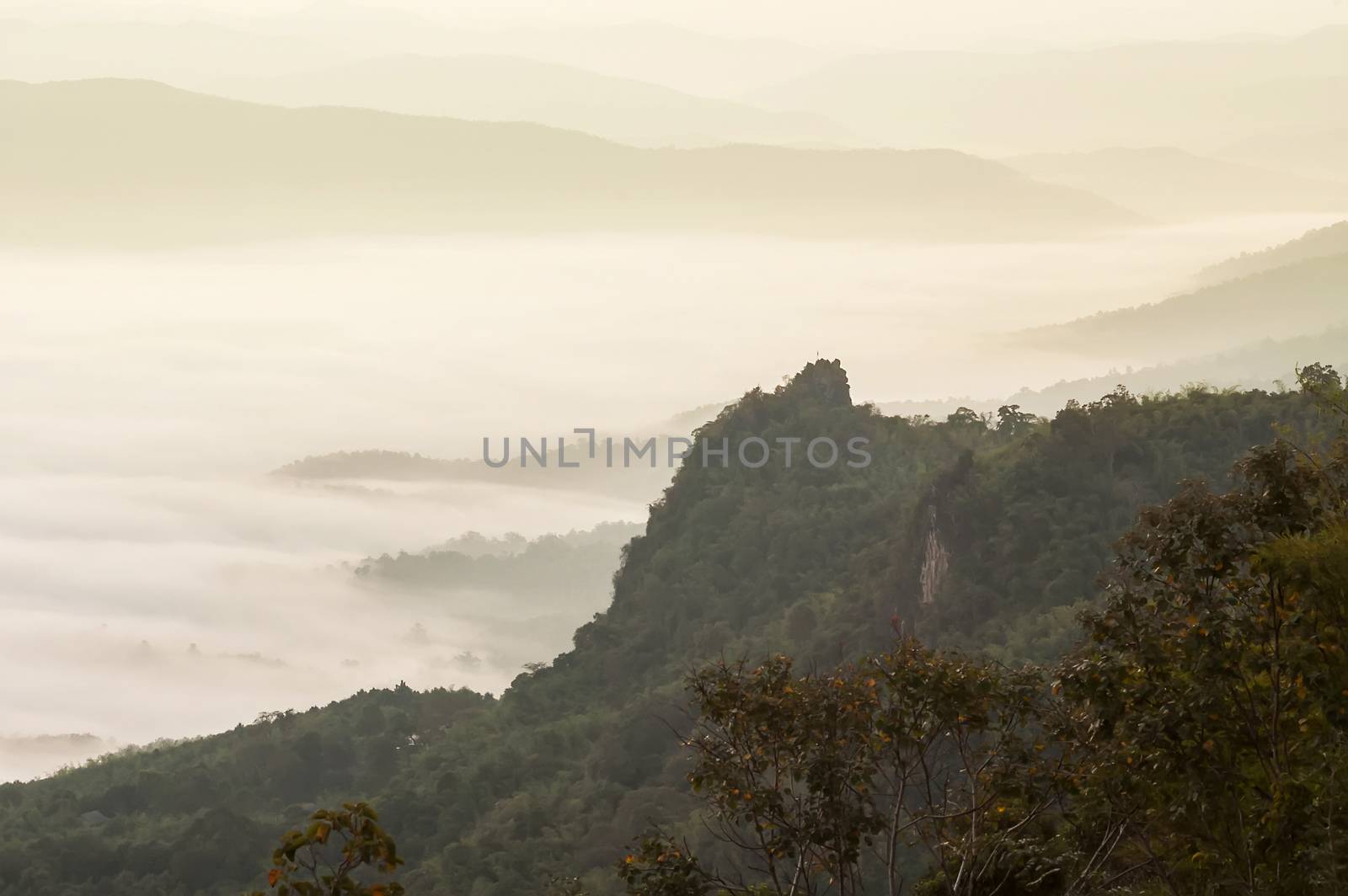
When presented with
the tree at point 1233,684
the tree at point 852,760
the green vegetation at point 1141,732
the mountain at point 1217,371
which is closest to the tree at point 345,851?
the green vegetation at point 1141,732

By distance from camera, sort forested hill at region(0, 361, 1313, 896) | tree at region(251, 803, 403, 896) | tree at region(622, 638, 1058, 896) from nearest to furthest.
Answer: tree at region(251, 803, 403, 896) → tree at region(622, 638, 1058, 896) → forested hill at region(0, 361, 1313, 896)

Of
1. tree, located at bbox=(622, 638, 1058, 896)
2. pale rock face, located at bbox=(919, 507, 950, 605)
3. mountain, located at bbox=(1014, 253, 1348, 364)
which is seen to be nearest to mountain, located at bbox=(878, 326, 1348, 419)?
mountain, located at bbox=(1014, 253, 1348, 364)

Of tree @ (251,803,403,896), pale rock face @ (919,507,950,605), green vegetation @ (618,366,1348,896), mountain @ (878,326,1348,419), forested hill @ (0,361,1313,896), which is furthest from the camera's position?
mountain @ (878,326,1348,419)

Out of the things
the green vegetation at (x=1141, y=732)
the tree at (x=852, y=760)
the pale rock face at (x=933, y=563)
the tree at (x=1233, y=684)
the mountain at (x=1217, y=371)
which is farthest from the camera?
the mountain at (x=1217, y=371)

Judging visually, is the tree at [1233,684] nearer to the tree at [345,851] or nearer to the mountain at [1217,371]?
the tree at [345,851]

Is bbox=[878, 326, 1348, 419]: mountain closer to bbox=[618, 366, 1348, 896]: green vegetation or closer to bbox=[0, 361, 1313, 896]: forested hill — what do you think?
bbox=[0, 361, 1313, 896]: forested hill

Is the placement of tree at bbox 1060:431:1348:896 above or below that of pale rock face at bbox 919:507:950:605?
above

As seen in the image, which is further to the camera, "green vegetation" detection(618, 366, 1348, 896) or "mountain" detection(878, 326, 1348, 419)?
"mountain" detection(878, 326, 1348, 419)

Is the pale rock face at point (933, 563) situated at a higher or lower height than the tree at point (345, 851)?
lower

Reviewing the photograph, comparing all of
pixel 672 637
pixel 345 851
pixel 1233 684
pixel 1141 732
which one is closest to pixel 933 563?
pixel 672 637
